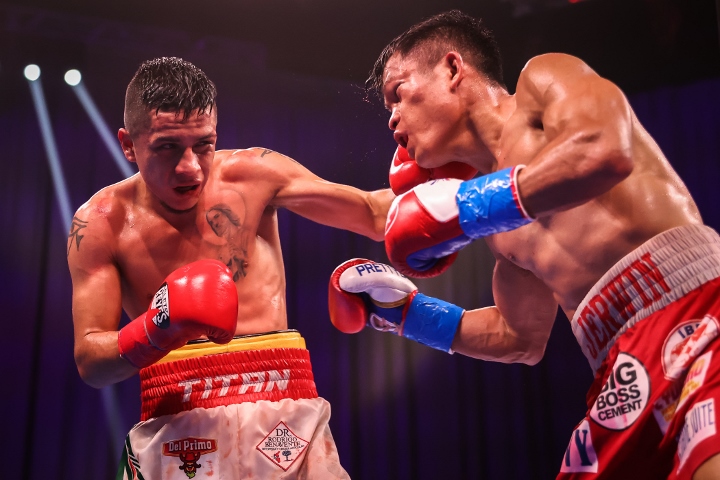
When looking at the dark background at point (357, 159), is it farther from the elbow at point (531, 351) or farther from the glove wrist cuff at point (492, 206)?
the glove wrist cuff at point (492, 206)

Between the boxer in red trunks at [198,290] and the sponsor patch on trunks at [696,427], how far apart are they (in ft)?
3.05

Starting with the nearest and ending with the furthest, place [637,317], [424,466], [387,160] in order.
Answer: [637,317] → [424,466] → [387,160]

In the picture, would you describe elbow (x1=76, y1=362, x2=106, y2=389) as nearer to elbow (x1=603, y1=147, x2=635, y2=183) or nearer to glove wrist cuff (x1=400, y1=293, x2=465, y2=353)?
glove wrist cuff (x1=400, y1=293, x2=465, y2=353)

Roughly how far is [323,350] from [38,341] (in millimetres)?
1889

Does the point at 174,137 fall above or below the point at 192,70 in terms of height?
below

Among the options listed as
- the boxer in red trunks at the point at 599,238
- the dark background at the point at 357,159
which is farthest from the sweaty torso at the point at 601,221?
the dark background at the point at 357,159

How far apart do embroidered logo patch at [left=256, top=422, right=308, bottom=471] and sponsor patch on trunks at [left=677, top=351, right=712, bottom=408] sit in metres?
0.99

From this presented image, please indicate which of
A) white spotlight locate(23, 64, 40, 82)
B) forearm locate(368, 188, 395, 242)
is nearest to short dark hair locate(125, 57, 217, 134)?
forearm locate(368, 188, 395, 242)

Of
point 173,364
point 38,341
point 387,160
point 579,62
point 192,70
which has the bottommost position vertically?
point 173,364

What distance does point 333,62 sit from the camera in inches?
210

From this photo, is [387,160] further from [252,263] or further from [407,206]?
[407,206]

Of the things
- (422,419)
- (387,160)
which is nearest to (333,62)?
(387,160)

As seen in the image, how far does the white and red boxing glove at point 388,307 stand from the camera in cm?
205

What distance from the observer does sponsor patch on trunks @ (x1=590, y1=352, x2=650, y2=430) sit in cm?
130
